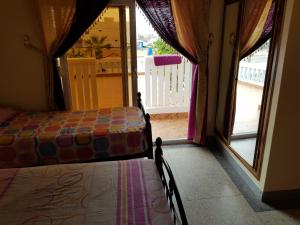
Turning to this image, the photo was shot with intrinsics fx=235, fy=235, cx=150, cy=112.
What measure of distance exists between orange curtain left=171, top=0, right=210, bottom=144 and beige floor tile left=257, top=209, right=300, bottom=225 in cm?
144

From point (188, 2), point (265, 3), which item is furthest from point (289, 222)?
point (188, 2)

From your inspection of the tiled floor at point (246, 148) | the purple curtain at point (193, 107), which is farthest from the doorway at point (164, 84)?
the tiled floor at point (246, 148)

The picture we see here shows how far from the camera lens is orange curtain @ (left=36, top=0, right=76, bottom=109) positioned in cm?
270

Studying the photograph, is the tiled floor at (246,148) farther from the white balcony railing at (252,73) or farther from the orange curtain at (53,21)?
the orange curtain at (53,21)

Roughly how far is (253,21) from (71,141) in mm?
2126

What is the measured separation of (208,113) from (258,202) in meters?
1.46

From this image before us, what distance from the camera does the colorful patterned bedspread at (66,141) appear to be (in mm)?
2152

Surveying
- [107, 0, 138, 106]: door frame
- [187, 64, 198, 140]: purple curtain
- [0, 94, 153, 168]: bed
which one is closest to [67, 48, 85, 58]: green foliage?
[107, 0, 138, 106]: door frame

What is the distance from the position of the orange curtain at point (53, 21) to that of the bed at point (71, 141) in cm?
92

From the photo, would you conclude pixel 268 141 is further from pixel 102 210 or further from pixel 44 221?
pixel 44 221

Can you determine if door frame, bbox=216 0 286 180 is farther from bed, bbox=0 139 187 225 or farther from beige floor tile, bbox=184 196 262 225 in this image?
bed, bbox=0 139 187 225

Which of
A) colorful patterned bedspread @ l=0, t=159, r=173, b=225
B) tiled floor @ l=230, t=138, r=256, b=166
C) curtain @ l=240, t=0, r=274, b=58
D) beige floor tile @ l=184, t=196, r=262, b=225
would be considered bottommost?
beige floor tile @ l=184, t=196, r=262, b=225

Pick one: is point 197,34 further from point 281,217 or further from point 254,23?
point 281,217

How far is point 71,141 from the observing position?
2.20 meters
